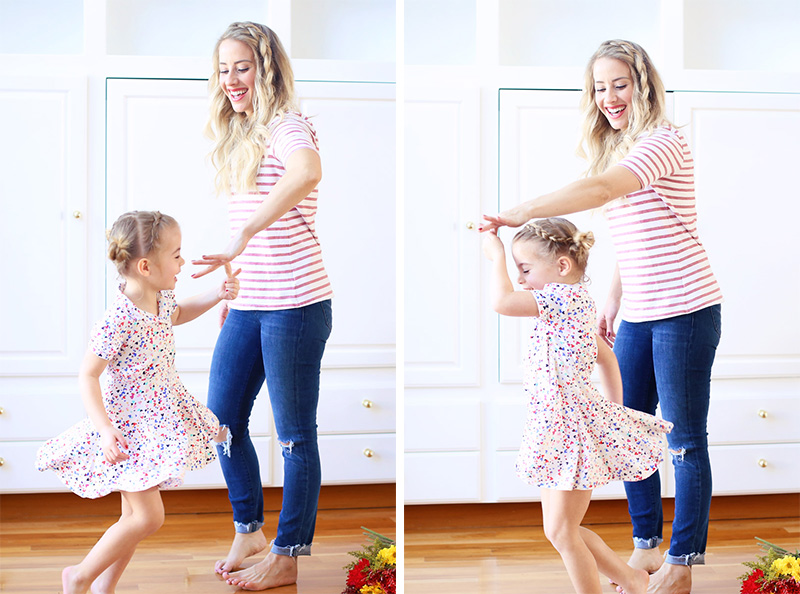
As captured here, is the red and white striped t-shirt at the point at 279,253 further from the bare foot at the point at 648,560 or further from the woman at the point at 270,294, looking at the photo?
the bare foot at the point at 648,560

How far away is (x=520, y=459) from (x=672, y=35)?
147 centimetres

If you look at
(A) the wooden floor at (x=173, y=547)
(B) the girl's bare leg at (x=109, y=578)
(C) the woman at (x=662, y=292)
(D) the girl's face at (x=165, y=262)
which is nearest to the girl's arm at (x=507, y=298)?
(C) the woman at (x=662, y=292)

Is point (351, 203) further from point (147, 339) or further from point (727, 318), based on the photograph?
point (727, 318)

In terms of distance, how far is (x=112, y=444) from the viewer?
63.3 inches

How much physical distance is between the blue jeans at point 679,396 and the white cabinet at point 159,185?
2.81 feet

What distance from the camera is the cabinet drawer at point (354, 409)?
2521mm

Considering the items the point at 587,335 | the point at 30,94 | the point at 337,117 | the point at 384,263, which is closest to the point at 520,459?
the point at 587,335

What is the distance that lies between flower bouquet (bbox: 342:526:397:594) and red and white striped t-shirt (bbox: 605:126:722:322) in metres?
0.93

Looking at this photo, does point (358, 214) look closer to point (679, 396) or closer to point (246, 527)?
point (246, 527)

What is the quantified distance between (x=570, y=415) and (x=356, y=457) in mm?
1057

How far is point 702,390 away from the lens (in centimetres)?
190

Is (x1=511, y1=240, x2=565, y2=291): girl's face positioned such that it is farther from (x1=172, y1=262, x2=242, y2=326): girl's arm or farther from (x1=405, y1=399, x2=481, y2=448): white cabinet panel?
(x1=405, y1=399, x2=481, y2=448): white cabinet panel

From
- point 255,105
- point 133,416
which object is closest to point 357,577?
point 133,416

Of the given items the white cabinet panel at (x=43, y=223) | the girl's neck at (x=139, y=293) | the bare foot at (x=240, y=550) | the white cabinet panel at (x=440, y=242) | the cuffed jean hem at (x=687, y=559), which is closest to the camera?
the girl's neck at (x=139, y=293)
